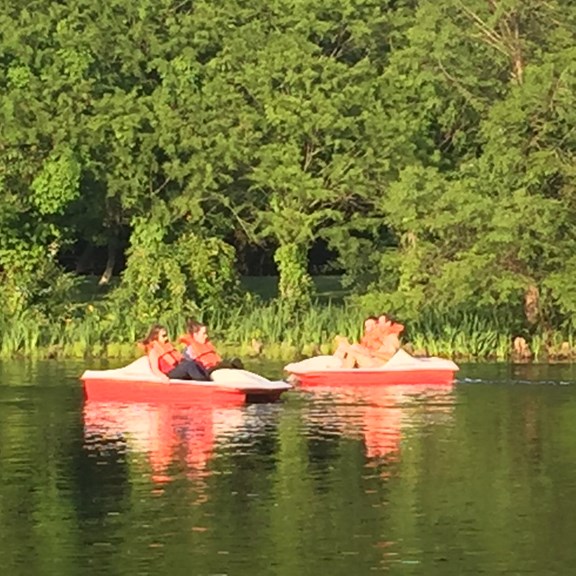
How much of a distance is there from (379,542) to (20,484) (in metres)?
5.84

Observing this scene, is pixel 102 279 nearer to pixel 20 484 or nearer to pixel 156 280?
pixel 156 280

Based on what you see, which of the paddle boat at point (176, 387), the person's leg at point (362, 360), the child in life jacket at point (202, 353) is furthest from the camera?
the person's leg at point (362, 360)

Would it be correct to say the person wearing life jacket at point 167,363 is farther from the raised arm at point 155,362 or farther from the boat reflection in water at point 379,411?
the boat reflection in water at point 379,411

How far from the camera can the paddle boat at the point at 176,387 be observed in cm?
3506

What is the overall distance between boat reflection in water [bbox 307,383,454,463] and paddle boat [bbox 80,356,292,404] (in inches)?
35.5

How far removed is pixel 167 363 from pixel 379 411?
14.2 feet

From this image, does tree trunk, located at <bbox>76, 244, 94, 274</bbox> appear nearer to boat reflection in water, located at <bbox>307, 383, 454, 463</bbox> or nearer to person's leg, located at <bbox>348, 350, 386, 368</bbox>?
person's leg, located at <bbox>348, 350, 386, 368</bbox>

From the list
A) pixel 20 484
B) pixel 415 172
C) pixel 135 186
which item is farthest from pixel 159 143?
pixel 20 484

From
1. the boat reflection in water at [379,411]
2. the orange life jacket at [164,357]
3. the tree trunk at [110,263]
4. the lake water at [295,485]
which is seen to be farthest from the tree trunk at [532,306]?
the tree trunk at [110,263]

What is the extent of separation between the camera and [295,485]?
25016 mm

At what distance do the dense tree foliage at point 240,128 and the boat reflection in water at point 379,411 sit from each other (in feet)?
30.7

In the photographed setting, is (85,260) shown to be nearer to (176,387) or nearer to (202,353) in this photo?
(202,353)

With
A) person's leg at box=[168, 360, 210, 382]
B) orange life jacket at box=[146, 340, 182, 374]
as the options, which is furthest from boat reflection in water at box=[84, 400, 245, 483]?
orange life jacket at box=[146, 340, 182, 374]

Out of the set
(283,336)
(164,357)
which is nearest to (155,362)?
(164,357)
